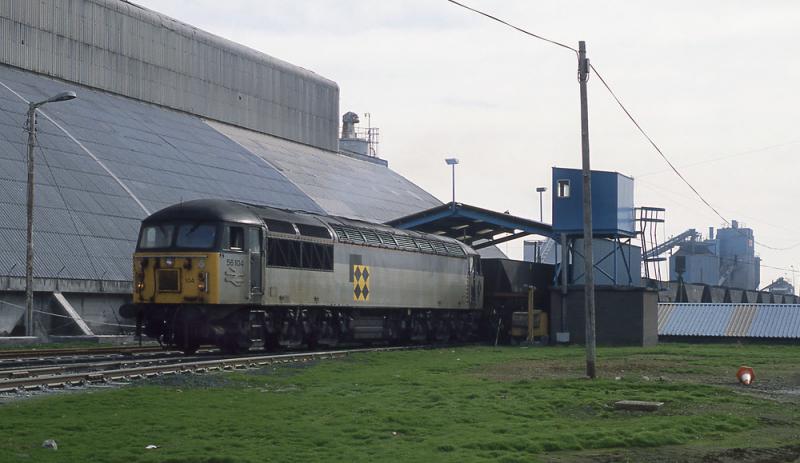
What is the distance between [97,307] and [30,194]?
24.9ft

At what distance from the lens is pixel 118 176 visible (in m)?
56.6

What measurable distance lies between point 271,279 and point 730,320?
84.5 ft

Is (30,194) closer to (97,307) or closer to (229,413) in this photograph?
(97,307)

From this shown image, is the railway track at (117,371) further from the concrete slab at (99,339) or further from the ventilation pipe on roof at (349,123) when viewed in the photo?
the ventilation pipe on roof at (349,123)

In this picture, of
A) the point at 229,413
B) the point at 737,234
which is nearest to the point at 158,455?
the point at 229,413

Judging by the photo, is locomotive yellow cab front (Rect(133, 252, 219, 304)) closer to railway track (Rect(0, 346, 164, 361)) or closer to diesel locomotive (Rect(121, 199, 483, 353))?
diesel locomotive (Rect(121, 199, 483, 353))

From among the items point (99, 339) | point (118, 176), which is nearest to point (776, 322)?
point (99, 339)

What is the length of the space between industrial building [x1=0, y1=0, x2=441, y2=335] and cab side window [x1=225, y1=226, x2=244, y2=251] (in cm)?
1290

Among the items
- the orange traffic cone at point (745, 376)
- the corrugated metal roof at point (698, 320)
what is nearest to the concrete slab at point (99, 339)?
the orange traffic cone at point (745, 376)

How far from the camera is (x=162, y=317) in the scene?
32.7 metres

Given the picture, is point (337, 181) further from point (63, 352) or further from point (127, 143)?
point (63, 352)

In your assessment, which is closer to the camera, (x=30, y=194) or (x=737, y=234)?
(x=30, y=194)

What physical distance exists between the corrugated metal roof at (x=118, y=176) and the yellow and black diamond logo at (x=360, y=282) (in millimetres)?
11919

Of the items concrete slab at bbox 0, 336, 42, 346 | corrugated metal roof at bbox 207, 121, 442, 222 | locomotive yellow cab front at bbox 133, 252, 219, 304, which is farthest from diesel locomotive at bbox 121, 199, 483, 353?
corrugated metal roof at bbox 207, 121, 442, 222
